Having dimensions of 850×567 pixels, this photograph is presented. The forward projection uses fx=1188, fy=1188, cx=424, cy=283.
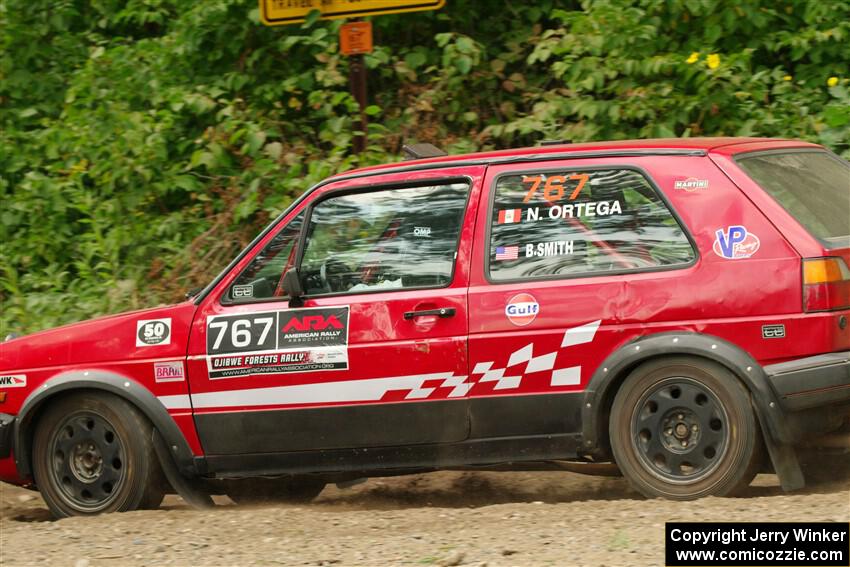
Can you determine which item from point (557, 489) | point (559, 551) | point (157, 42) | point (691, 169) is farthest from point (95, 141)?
point (559, 551)

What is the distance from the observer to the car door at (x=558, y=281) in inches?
206

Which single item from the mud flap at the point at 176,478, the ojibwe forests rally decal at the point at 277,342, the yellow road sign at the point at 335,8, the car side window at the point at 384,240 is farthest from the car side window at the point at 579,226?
the yellow road sign at the point at 335,8

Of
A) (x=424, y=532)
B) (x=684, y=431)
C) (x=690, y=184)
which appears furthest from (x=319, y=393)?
(x=690, y=184)

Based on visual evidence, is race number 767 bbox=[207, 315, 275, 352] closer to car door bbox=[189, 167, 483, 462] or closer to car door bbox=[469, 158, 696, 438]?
car door bbox=[189, 167, 483, 462]

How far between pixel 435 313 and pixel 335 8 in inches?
139

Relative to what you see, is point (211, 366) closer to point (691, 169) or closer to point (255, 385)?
point (255, 385)

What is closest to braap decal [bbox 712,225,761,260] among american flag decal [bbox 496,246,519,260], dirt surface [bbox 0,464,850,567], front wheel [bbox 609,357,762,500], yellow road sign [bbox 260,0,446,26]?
front wheel [bbox 609,357,762,500]

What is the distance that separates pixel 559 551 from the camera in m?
4.43

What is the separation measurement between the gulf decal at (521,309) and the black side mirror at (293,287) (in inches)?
40.1

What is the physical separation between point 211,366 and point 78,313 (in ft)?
13.2

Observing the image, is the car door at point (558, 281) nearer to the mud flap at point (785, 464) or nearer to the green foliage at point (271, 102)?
the mud flap at point (785, 464)

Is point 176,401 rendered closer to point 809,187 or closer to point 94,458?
point 94,458

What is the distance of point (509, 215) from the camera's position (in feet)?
18.0

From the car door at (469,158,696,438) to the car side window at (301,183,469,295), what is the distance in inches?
7.2
